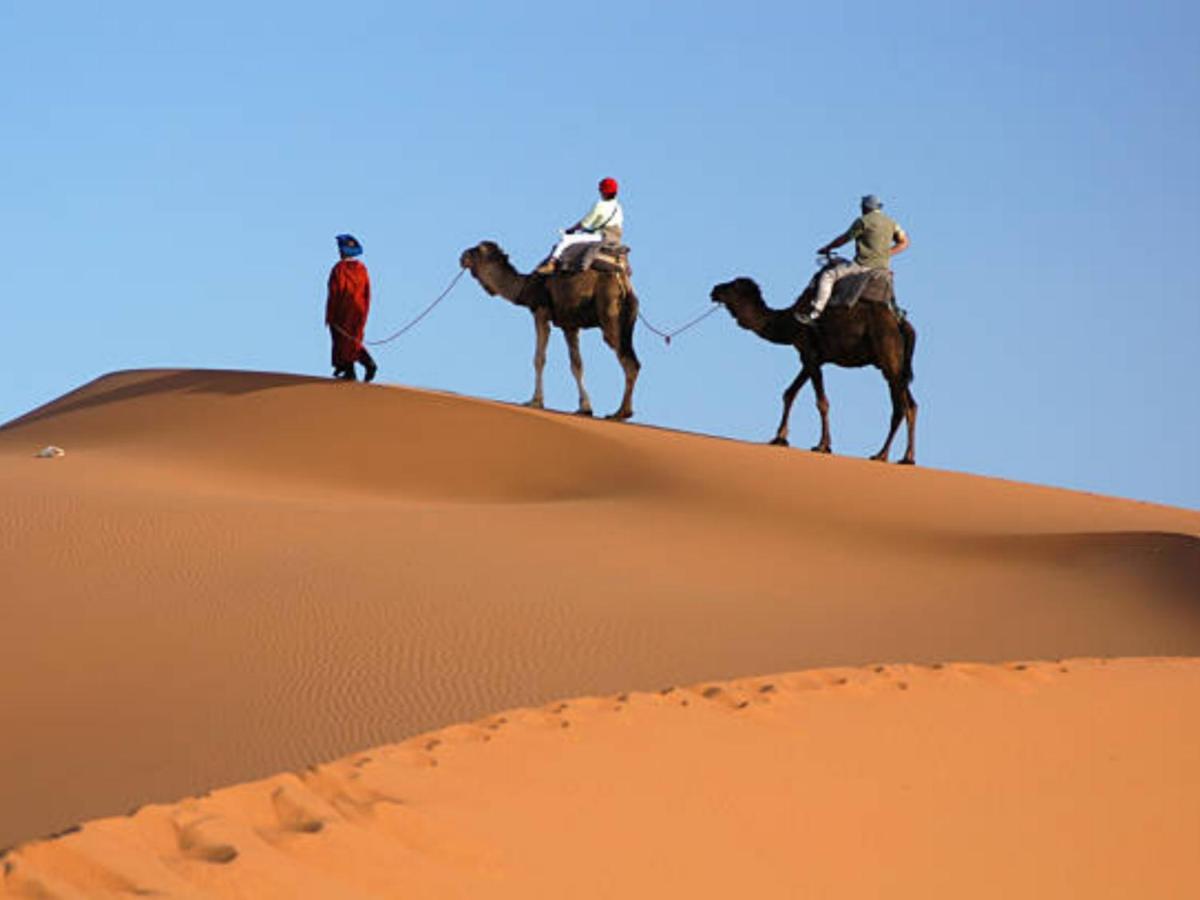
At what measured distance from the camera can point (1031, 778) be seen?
8.64 metres

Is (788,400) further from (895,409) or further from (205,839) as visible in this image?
(205,839)

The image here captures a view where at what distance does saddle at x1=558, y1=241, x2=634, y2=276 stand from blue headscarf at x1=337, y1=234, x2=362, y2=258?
2.12m

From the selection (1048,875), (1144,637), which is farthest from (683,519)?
(1048,875)

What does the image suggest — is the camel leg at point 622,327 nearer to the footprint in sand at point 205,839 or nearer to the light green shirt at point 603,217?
the light green shirt at point 603,217

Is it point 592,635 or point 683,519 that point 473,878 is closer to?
point 592,635

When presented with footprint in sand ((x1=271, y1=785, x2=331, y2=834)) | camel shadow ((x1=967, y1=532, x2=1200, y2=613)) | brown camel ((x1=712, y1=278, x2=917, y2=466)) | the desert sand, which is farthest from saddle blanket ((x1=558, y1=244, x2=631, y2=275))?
footprint in sand ((x1=271, y1=785, x2=331, y2=834))

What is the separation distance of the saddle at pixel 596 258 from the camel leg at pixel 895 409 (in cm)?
285

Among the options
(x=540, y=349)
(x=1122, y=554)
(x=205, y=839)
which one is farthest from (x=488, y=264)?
(x=205, y=839)

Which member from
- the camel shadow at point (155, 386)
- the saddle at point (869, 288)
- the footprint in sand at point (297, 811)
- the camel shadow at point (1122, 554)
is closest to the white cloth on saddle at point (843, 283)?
the saddle at point (869, 288)

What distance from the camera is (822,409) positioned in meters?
19.4

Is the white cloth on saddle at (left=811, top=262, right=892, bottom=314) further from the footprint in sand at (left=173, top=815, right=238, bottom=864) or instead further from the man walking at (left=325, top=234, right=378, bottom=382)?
the footprint in sand at (left=173, top=815, right=238, bottom=864)

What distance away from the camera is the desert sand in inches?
276

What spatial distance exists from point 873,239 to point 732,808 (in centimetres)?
1159

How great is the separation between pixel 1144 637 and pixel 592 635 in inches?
146
